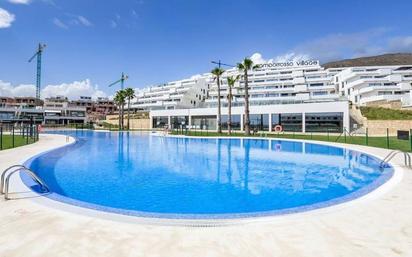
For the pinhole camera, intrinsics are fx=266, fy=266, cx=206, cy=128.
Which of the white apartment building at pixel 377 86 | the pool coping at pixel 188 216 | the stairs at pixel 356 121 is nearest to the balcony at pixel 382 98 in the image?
the white apartment building at pixel 377 86

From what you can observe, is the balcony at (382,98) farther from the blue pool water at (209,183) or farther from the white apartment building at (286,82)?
the blue pool water at (209,183)

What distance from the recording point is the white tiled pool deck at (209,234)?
3936 mm

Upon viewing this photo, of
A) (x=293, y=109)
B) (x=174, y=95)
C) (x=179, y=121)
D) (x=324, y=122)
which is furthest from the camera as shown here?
(x=174, y=95)

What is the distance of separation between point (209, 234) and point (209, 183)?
6291mm

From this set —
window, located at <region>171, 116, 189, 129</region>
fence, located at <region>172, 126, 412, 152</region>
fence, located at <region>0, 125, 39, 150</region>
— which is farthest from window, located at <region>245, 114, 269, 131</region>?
fence, located at <region>0, 125, 39, 150</region>

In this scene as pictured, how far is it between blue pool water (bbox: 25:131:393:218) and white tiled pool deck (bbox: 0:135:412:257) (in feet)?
3.02

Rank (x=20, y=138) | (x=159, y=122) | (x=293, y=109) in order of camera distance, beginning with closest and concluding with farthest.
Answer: (x=20, y=138) < (x=293, y=109) < (x=159, y=122)

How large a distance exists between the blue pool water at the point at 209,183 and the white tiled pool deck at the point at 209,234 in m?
0.92

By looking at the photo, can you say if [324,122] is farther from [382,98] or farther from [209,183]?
[209,183]

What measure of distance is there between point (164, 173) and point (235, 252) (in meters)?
9.23

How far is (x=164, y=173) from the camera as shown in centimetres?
1281

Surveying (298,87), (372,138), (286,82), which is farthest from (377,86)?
(372,138)

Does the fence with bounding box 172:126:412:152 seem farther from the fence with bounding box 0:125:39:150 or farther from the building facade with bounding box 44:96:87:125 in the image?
the building facade with bounding box 44:96:87:125

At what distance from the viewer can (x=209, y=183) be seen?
35.8 ft
